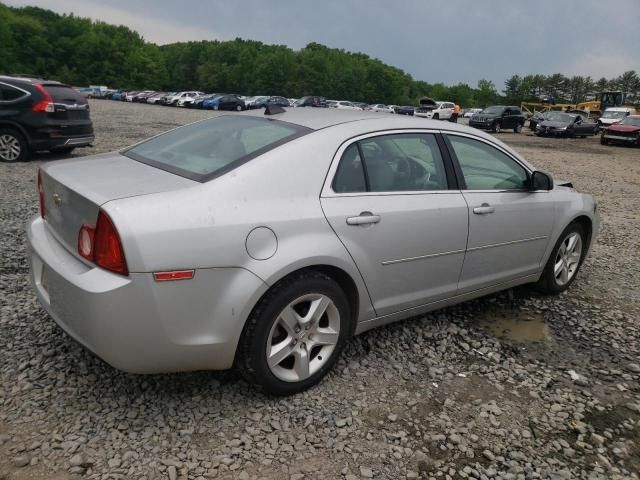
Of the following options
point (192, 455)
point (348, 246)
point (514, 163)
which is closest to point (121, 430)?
point (192, 455)

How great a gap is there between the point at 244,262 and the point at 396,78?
416ft

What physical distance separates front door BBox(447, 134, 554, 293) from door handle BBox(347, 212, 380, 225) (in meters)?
0.89

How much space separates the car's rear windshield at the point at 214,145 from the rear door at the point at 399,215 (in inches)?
16.9

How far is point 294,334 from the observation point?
281cm

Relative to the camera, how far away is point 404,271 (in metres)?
3.22

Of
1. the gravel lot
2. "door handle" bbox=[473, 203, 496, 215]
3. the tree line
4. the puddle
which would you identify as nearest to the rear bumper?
the gravel lot

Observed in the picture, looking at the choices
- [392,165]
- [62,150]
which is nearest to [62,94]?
[62,150]

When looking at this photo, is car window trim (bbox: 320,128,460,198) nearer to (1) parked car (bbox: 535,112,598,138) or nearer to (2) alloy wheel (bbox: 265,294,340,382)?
(2) alloy wheel (bbox: 265,294,340,382)

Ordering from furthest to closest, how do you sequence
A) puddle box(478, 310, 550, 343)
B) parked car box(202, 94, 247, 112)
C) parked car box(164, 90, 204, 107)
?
parked car box(164, 90, 204, 107) < parked car box(202, 94, 247, 112) < puddle box(478, 310, 550, 343)

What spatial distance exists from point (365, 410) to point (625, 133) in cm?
2464

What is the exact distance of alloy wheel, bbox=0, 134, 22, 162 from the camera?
9.34 metres

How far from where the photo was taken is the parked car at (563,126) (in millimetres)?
26672

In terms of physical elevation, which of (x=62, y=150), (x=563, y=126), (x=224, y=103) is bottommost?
(x=62, y=150)

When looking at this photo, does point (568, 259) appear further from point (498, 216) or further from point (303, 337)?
point (303, 337)
